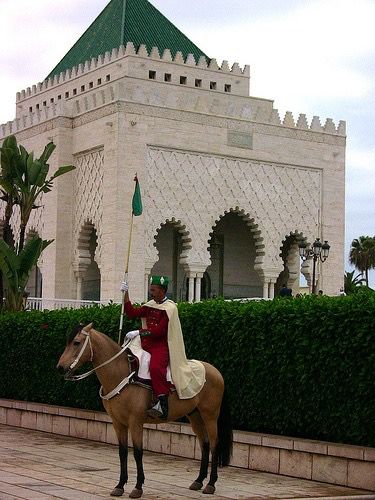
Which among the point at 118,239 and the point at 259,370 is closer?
the point at 259,370

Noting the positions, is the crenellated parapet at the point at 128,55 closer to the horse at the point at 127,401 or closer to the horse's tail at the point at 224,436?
the horse's tail at the point at 224,436

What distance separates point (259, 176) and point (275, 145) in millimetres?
1369

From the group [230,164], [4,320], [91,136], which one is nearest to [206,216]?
[230,164]

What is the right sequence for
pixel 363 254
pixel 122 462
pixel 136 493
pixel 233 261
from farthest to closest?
pixel 363 254 → pixel 233 261 → pixel 122 462 → pixel 136 493

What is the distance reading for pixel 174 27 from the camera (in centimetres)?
4272

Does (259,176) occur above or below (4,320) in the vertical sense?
above

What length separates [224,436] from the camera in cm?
933

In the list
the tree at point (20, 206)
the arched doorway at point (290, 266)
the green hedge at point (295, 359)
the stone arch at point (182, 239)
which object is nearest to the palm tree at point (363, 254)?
the arched doorway at point (290, 266)

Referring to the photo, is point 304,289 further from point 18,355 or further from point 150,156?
point 18,355

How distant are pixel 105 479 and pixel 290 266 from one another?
30650 millimetres

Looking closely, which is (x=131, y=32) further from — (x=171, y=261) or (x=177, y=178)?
(x=171, y=261)

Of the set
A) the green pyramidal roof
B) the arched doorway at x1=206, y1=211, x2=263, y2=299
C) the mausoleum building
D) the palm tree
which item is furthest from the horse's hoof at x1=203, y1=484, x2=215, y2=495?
the palm tree

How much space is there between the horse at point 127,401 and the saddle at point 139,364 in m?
0.04

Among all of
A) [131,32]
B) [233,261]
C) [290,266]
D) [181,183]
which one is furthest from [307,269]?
[131,32]
